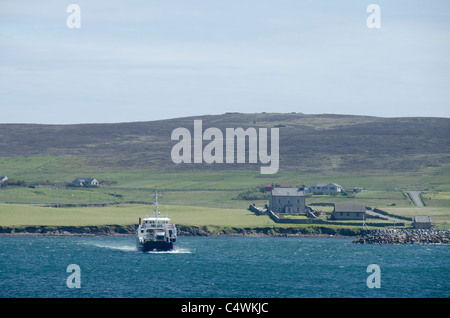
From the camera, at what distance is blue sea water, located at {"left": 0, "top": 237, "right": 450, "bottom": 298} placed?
66.7 meters

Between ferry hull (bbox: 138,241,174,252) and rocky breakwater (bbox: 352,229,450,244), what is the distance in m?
29.4

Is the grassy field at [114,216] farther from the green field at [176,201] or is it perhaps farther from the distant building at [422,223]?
the distant building at [422,223]

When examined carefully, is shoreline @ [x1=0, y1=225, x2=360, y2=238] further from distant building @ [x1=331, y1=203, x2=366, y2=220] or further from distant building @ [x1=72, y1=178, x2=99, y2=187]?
distant building @ [x1=72, y1=178, x2=99, y2=187]

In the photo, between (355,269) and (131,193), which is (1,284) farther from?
(131,193)

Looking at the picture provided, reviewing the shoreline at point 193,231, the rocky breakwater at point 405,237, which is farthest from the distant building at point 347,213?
the rocky breakwater at point 405,237

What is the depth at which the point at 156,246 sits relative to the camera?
97625 millimetres

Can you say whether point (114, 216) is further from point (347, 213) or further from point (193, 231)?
point (347, 213)

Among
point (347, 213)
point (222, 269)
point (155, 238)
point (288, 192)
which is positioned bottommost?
point (222, 269)

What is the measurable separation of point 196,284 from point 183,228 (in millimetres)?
51136

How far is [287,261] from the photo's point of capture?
87438 millimetres

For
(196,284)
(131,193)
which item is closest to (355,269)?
(196,284)

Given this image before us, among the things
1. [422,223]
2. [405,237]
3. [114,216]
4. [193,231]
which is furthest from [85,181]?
[405,237]

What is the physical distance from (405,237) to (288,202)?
28963 millimetres

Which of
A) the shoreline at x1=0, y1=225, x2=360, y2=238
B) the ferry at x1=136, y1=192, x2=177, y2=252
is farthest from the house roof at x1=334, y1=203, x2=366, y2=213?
Answer: the ferry at x1=136, y1=192, x2=177, y2=252
